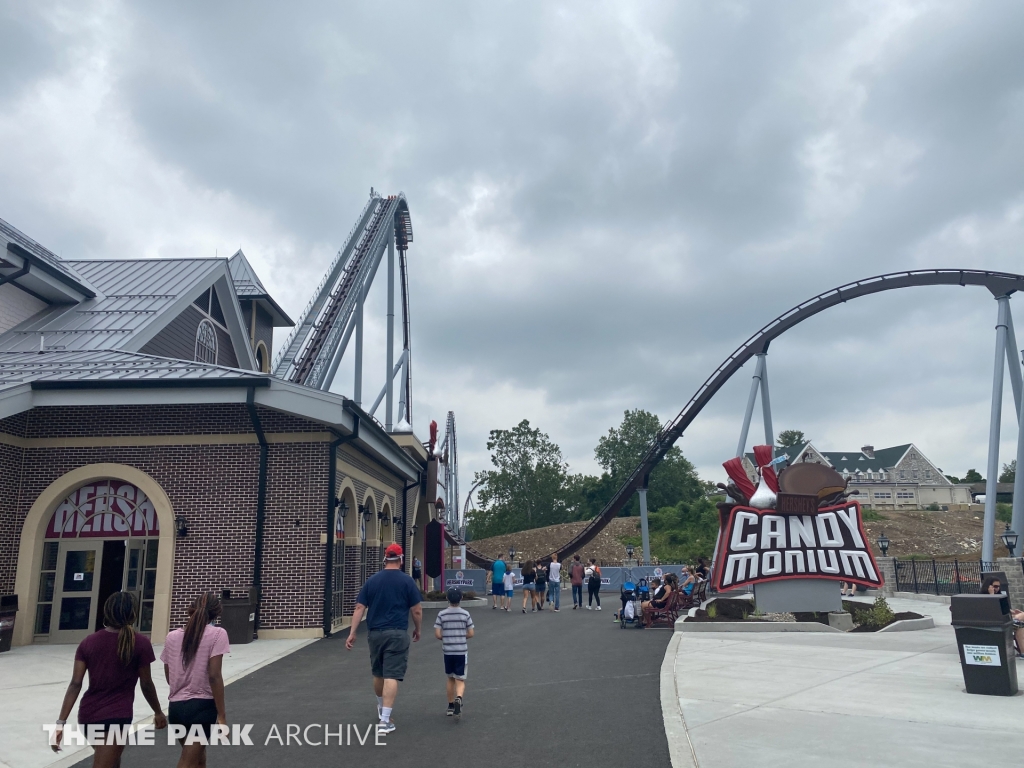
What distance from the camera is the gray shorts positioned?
694 centimetres

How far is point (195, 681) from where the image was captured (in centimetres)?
483

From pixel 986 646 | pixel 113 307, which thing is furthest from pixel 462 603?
pixel 986 646

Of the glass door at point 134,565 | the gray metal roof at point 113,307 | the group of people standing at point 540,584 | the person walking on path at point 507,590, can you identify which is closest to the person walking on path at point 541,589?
the group of people standing at point 540,584

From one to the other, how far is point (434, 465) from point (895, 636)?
1714 cm

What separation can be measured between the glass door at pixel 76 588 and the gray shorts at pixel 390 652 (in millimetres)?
10274

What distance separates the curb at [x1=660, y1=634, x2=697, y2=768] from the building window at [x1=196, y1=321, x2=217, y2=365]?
671 inches

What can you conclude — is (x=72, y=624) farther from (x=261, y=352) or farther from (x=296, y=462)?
(x=261, y=352)

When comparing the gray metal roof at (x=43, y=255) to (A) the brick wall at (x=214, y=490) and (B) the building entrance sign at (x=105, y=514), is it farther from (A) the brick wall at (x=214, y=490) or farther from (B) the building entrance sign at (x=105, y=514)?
(B) the building entrance sign at (x=105, y=514)

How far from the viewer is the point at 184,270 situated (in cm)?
2298

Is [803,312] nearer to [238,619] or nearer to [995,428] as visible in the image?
[995,428]

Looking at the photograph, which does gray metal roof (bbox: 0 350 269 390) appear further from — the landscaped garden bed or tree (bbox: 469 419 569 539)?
tree (bbox: 469 419 569 539)

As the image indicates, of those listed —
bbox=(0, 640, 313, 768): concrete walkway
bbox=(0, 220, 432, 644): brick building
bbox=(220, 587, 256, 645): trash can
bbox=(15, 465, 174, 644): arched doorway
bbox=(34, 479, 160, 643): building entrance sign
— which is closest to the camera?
bbox=(0, 640, 313, 768): concrete walkway

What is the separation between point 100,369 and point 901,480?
102m

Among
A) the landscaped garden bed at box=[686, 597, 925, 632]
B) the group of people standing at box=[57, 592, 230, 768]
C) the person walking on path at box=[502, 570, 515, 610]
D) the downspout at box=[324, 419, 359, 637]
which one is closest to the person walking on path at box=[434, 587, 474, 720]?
the group of people standing at box=[57, 592, 230, 768]
